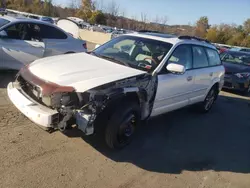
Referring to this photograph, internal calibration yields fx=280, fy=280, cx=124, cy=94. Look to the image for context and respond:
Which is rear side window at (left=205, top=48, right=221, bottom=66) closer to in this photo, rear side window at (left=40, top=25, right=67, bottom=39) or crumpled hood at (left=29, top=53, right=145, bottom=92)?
crumpled hood at (left=29, top=53, right=145, bottom=92)

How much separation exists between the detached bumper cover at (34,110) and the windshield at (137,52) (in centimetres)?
156

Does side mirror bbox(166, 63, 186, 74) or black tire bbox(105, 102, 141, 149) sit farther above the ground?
side mirror bbox(166, 63, 186, 74)

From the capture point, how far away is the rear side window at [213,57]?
646 cm

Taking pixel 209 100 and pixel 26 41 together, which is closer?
pixel 209 100

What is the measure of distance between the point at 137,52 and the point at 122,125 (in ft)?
4.84

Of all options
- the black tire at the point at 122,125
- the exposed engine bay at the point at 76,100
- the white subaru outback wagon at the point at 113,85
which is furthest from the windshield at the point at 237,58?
the exposed engine bay at the point at 76,100

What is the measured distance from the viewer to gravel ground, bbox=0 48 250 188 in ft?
11.2

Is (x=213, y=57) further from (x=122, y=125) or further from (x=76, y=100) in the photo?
(x=76, y=100)

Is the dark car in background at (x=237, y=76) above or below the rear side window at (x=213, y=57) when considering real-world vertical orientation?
below

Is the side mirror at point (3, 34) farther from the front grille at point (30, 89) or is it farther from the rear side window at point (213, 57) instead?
the rear side window at point (213, 57)

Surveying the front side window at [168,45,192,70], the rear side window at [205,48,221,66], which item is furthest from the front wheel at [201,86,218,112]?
the front side window at [168,45,192,70]

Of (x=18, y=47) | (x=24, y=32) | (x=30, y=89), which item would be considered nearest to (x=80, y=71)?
(x=30, y=89)

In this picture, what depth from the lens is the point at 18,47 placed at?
6844mm

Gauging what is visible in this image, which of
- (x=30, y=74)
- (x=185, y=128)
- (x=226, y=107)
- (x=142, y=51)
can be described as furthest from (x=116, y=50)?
(x=226, y=107)
